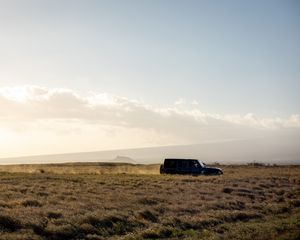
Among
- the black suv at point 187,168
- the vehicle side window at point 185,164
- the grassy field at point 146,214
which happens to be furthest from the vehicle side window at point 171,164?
the grassy field at point 146,214

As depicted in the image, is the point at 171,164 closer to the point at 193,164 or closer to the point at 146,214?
the point at 193,164

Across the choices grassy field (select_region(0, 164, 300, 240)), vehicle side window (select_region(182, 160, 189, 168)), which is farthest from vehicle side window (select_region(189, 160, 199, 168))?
grassy field (select_region(0, 164, 300, 240))

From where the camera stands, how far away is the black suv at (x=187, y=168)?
49000mm

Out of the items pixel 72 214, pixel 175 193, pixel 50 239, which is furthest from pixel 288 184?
pixel 50 239

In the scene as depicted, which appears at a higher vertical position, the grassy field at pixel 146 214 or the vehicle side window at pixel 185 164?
the vehicle side window at pixel 185 164

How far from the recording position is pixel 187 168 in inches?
1970

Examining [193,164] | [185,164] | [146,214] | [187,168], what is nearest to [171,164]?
[185,164]

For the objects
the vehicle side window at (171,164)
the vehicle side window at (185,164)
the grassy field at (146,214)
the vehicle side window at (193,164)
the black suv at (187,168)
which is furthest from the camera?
the vehicle side window at (171,164)

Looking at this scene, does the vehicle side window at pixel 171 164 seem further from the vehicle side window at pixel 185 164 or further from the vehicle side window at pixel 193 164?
the vehicle side window at pixel 193 164

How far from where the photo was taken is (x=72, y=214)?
1927cm

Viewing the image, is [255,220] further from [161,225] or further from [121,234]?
[121,234]

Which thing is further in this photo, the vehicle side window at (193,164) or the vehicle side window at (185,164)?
the vehicle side window at (185,164)

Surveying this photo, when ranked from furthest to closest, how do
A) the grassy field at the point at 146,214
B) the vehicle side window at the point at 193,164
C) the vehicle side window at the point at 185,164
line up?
the vehicle side window at the point at 185,164
the vehicle side window at the point at 193,164
the grassy field at the point at 146,214

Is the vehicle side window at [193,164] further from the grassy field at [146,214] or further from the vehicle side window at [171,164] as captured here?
the grassy field at [146,214]
